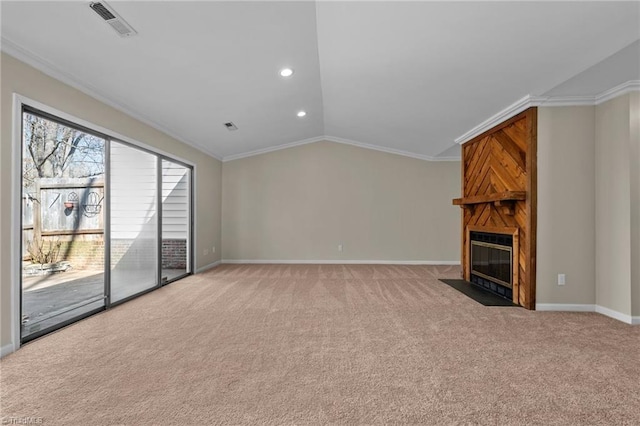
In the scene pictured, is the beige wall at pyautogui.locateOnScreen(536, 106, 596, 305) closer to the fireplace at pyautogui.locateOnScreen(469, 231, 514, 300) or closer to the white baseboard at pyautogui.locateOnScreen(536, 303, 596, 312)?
the white baseboard at pyautogui.locateOnScreen(536, 303, 596, 312)

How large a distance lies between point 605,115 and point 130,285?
633cm

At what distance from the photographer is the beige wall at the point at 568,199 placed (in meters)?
3.73

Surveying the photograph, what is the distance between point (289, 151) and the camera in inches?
295

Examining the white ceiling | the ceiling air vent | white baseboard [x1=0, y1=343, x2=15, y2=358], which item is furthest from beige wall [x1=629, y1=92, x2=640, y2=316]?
white baseboard [x1=0, y1=343, x2=15, y2=358]

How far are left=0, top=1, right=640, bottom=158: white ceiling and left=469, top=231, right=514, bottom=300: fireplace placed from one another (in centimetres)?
178

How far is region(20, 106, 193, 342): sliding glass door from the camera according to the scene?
2.97 metres

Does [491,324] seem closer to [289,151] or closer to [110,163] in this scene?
[110,163]

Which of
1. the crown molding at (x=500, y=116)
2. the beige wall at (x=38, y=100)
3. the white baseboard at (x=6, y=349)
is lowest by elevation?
the white baseboard at (x=6, y=349)

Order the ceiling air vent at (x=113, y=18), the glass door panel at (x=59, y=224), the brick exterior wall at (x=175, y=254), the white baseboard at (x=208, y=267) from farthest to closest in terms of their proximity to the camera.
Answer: the white baseboard at (x=208, y=267) → the brick exterior wall at (x=175, y=254) → the glass door panel at (x=59, y=224) → the ceiling air vent at (x=113, y=18)

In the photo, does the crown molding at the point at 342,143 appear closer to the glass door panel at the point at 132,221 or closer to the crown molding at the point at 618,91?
the glass door panel at the point at 132,221

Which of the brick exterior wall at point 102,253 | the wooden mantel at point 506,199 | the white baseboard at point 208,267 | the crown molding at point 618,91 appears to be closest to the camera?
the crown molding at point 618,91

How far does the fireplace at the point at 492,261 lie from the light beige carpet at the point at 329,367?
618 millimetres

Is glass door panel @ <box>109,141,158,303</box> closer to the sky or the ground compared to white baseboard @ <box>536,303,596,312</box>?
closer to the sky

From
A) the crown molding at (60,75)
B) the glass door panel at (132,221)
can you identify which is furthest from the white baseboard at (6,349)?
the crown molding at (60,75)
